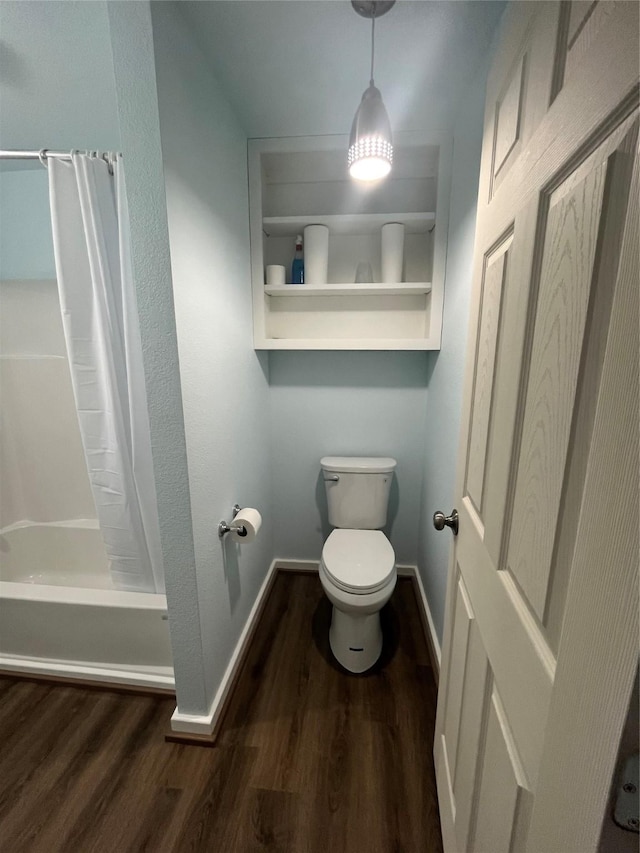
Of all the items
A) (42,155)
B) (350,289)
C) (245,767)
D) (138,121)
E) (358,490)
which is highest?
(42,155)

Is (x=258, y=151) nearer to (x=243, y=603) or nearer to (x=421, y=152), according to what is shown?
(x=421, y=152)

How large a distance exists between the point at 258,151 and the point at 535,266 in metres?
1.52

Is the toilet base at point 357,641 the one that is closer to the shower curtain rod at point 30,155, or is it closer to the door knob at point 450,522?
the door knob at point 450,522

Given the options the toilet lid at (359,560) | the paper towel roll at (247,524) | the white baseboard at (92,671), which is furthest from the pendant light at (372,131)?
the white baseboard at (92,671)

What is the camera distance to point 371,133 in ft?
3.30

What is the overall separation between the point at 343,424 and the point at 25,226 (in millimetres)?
1990

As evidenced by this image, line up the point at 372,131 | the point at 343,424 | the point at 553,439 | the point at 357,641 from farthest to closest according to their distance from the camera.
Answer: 1. the point at 343,424
2. the point at 357,641
3. the point at 372,131
4. the point at 553,439

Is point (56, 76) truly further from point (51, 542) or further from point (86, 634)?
point (51, 542)

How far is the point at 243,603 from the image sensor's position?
1.65m

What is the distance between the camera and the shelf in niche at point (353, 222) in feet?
5.33

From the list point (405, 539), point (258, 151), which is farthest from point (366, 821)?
point (258, 151)

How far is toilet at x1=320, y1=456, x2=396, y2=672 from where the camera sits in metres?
1.47

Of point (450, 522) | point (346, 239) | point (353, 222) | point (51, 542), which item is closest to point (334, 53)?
point (353, 222)

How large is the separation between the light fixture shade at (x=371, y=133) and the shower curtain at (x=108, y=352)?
80 centimetres
